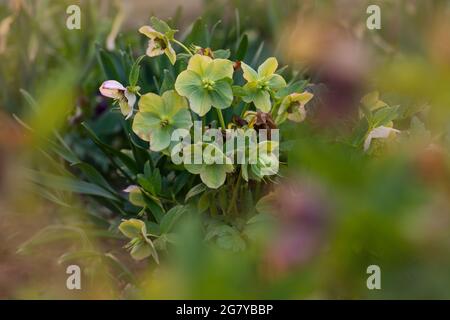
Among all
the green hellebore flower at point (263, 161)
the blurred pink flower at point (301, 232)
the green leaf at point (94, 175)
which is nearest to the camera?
the blurred pink flower at point (301, 232)

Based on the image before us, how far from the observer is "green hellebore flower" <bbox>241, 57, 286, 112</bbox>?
965 mm

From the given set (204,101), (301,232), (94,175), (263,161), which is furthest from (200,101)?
(301,232)

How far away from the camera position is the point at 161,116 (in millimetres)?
946

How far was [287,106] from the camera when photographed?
0.99 meters

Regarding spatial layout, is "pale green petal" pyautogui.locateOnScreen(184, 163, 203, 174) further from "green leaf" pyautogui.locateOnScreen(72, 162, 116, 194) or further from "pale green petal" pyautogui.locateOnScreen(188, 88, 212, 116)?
"green leaf" pyautogui.locateOnScreen(72, 162, 116, 194)

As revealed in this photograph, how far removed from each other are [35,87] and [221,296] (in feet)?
4.57

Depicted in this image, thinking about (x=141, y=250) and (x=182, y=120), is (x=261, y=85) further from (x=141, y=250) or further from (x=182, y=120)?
(x=141, y=250)

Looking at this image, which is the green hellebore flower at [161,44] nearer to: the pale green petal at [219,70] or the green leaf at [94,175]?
the pale green petal at [219,70]

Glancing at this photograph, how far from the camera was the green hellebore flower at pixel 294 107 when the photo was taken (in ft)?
3.19

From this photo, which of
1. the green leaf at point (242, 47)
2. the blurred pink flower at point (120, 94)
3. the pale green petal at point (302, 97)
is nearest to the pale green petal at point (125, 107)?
the blurred pink flower at point (120, 94)

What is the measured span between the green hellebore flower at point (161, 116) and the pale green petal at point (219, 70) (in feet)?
0.17

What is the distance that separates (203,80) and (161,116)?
2.7 inches

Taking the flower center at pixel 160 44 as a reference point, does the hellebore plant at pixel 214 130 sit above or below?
below

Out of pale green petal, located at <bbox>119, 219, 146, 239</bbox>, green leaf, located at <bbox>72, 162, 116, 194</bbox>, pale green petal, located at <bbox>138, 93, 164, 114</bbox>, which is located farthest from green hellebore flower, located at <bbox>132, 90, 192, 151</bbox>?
green leaf, located at <bbox>72, 162, 116, 194</bbox>
